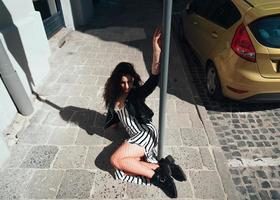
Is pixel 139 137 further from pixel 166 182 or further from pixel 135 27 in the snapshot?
pixel 135 27

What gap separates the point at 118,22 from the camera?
9477mm

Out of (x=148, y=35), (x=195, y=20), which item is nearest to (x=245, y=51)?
(x=195, y=20)

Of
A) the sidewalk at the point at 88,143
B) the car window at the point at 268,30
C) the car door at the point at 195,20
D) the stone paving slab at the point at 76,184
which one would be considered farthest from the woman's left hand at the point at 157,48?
the car door at the point at 195,20

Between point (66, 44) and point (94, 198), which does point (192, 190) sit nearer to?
point (94, 198)

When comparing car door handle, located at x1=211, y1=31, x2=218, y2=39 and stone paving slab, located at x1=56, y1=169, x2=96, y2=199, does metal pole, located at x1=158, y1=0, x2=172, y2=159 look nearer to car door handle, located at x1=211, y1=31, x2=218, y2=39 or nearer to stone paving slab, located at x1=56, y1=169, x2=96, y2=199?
stone paving slab, located at x1=56, y1=169, x2=96, y2=199

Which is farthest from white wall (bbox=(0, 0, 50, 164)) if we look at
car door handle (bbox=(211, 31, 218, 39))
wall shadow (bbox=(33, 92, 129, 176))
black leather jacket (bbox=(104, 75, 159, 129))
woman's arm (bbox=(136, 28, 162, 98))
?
car door handle (bbox=(211, 31, 218, 39))

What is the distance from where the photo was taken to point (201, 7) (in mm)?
5730

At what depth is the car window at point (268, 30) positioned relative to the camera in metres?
3.75

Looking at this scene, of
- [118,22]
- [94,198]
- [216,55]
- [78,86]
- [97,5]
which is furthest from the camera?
[97,5]

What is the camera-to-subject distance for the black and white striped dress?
3234 mm

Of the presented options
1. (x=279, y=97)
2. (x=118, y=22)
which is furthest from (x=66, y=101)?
(x=118, y=22)

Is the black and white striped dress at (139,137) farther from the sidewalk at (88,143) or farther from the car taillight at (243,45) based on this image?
Answer: the car taillight at (243,45)

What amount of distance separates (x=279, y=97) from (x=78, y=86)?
12.0ft

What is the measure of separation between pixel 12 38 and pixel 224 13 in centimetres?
Result: 370
